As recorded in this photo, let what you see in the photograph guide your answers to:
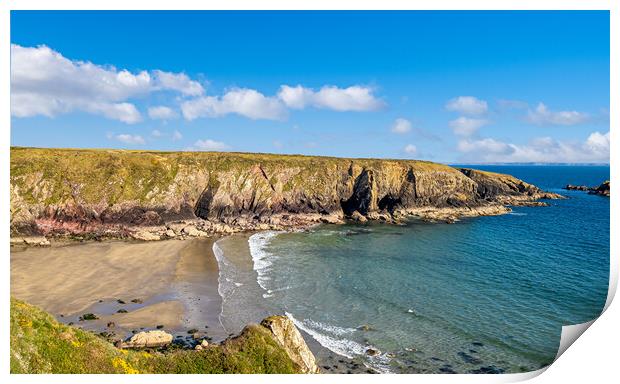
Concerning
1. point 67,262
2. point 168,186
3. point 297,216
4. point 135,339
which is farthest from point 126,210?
point 135,339

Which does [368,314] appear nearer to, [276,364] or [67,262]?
[276,364]

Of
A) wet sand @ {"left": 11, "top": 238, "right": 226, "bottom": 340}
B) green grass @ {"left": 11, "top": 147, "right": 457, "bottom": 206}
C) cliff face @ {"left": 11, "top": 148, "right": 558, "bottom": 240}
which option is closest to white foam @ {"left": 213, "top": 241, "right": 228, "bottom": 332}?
wet sand @ {"left": 11, "top": 238, "right": 226, "bottom": 340}

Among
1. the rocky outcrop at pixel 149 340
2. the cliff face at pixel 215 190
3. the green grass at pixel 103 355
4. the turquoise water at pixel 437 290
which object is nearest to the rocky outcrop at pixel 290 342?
the green grass at pixel 103 355

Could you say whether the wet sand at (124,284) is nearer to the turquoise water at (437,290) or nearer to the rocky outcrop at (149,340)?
the rocky outcrop at (149,340)

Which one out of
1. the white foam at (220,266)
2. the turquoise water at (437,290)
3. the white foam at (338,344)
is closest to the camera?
the white foam at (338,344)

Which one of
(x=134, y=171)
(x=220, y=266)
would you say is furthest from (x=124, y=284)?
(x=134, y=171)
